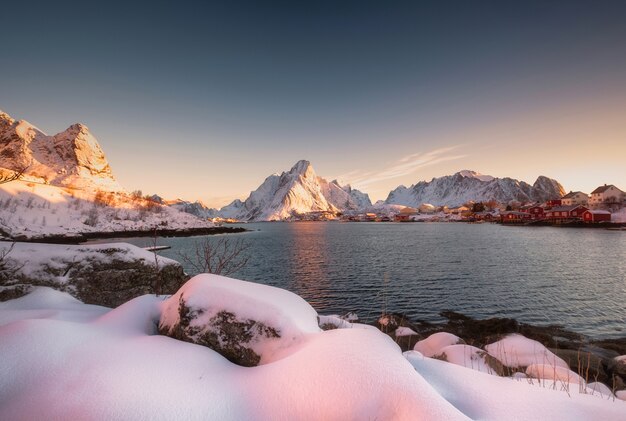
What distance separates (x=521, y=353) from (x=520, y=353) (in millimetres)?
39

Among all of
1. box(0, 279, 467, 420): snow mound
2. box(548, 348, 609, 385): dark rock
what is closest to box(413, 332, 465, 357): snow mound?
box(548, 348, 609, 385): dark rock

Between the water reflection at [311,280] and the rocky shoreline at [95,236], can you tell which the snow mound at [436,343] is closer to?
the water reflection at [311,280]

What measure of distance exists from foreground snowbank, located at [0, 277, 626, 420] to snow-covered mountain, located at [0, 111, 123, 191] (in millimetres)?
144817

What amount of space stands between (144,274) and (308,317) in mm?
7615

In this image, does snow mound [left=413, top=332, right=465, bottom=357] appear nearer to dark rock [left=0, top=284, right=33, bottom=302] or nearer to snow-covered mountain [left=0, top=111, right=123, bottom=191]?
dark rock [left=0, top=284, right=33, bottom=302]

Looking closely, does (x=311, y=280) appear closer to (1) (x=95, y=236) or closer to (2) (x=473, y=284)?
(2) (x=473, y=284)

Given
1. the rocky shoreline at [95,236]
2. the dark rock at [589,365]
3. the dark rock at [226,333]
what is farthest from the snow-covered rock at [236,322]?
the rocky shoreline at [95,236]

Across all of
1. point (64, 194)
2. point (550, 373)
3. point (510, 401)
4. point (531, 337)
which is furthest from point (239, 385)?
point (64, 194)

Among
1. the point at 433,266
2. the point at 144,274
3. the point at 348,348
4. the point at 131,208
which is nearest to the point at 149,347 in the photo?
the point at 348,348

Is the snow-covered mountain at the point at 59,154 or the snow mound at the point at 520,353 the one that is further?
the snow-covered mountain at the point at 59,154

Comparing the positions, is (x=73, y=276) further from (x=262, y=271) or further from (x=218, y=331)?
(x=262, y=271)

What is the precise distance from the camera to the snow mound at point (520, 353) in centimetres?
1044

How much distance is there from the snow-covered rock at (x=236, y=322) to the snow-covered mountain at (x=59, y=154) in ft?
474

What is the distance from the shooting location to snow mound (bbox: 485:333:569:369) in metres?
10.4
